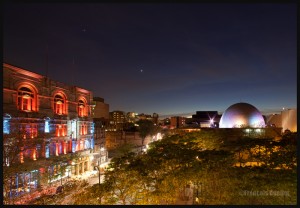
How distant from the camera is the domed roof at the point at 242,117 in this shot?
6175 cm

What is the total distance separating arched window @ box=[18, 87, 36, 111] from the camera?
2783cm

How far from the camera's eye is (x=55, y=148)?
108ft

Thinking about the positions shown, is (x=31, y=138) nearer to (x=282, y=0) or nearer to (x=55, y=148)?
(x=55, y=148)

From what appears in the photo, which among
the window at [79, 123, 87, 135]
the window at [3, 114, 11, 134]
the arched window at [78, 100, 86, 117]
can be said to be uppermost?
the arched window at [78, 100, 86, 117]

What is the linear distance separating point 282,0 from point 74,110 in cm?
3162

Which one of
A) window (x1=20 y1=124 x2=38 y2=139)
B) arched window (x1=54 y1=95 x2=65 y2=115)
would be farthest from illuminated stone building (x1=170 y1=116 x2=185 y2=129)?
window (x1=20 y1=124 x2=38 y2=139)

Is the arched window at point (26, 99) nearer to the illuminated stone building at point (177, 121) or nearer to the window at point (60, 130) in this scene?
the window at point (60, 130)

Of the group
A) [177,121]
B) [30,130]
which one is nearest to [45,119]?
[30,130]

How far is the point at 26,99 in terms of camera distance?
94.2 ft

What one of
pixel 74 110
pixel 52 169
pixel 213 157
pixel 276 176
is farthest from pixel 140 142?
pixel 276 176

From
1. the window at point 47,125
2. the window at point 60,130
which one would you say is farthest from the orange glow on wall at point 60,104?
the window at point 47,125

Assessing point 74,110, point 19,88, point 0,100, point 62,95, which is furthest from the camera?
point 74,110

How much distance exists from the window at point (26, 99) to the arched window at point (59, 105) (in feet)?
14.0

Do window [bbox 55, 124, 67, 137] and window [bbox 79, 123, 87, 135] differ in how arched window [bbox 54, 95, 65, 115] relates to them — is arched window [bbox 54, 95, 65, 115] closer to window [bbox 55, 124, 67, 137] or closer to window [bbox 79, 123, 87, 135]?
window [bbox 55, 124, 67, 137]
